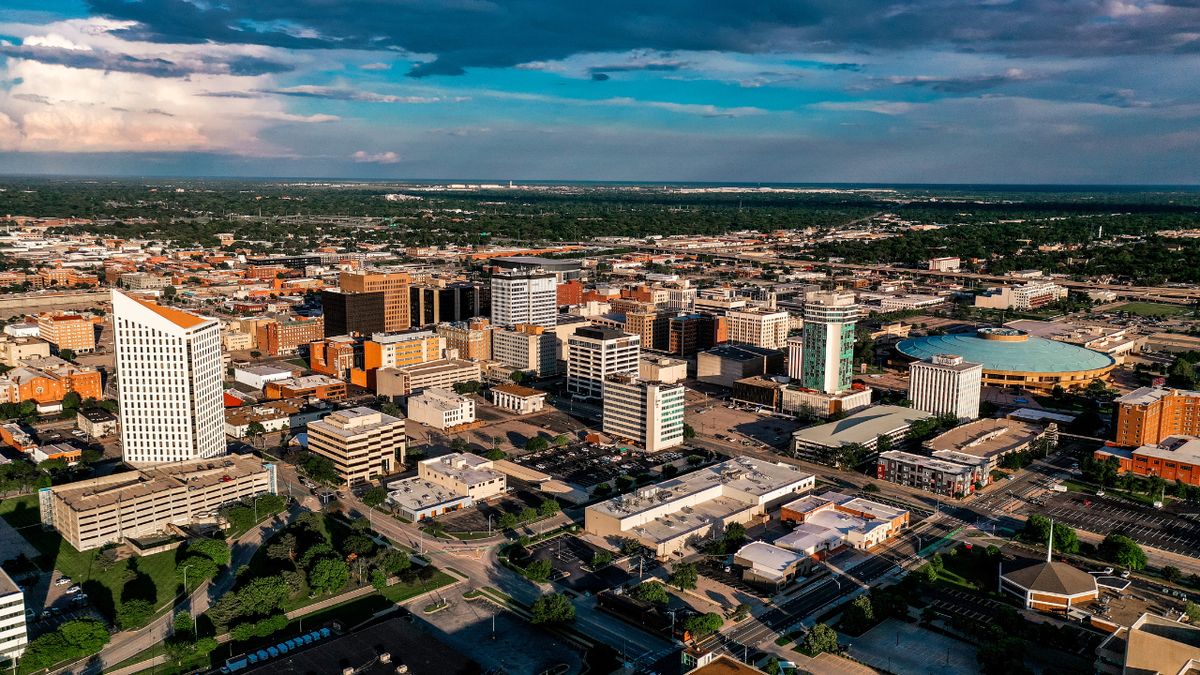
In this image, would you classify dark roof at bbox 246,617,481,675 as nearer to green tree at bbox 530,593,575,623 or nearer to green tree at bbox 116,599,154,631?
green tree at bbox 530,593,575,623

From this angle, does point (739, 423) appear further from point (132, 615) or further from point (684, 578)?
point (132, 615)

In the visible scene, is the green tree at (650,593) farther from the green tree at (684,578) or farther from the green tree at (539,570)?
the green tree at (539,570)

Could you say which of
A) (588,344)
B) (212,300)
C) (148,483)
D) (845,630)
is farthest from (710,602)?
(212,300)

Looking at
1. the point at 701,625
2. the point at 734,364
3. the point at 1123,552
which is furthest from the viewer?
the point at 734,364

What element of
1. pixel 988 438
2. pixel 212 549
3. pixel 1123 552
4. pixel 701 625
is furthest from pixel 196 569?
pixel 988 438

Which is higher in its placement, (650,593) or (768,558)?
(768,558)

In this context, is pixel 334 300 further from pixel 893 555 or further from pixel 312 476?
pixel 893 555
